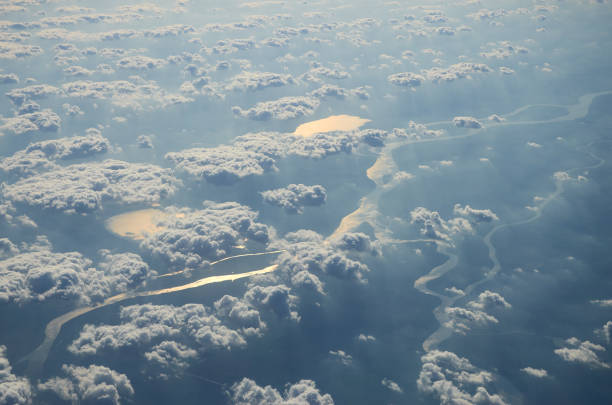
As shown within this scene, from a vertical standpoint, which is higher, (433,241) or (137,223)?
(137,223)

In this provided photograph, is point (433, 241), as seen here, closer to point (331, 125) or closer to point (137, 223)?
point (137, 223)

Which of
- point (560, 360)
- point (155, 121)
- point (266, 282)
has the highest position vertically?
point (155, 121)

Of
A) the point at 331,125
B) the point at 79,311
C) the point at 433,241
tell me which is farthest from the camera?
the point at 331,125

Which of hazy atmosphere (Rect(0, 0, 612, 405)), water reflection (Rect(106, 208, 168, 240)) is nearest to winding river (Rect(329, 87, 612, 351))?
hazy atmosphere (Rect(0, 0, 612, 405))

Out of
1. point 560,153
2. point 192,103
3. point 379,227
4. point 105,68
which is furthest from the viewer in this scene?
point 105,68

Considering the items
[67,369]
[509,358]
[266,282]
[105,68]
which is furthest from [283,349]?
[105,68]

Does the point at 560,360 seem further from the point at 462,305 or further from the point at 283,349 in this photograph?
the point at 283,349

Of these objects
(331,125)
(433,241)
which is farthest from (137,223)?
(331,125)

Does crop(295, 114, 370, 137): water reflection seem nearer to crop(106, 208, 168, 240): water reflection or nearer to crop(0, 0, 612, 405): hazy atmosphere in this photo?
crop(0, 0, 612, 405): hazy atmosphere
